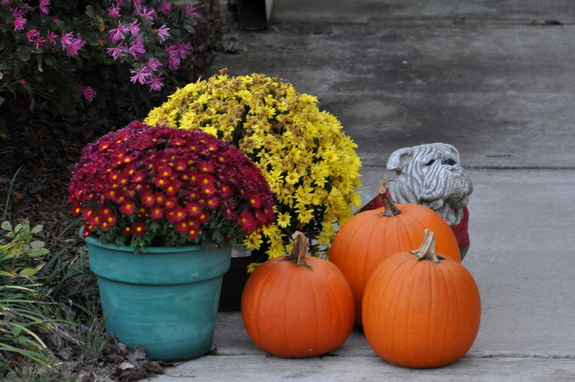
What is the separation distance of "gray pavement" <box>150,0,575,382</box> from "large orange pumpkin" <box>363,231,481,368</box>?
0.10 metres

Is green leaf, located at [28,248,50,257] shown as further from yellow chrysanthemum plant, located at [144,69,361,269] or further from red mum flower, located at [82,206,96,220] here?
yellow chrysanthemum plant, located at [144,69,361,269]

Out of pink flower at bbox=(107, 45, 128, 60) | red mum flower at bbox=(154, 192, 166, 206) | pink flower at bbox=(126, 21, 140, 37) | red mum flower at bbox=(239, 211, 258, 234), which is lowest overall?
red mum flower at bbox=(239, 211, 258, 234)

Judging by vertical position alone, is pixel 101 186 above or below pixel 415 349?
above

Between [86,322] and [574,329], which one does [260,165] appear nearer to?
[86,322]

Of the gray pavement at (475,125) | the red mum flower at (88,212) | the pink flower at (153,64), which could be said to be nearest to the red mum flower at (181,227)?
the red mum flower at (88,212)

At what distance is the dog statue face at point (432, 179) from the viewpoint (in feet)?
11.8

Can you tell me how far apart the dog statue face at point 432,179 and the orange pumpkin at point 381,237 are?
0.34 ft

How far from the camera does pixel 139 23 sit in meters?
4.73

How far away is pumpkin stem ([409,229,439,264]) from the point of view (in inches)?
125

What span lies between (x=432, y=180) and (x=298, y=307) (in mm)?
891

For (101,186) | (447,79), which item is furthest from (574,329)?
(447,79)

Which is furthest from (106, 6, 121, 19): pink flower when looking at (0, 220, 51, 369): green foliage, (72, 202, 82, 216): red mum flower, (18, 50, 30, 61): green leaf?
(72, 202, 82, 216): red mum flower

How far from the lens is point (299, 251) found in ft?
10.9

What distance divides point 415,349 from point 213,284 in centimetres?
86
